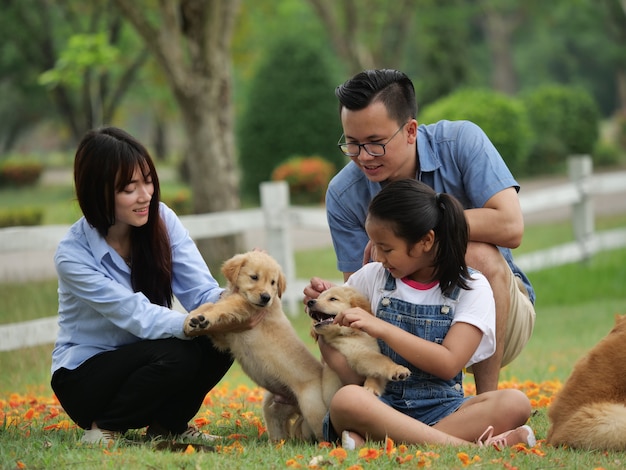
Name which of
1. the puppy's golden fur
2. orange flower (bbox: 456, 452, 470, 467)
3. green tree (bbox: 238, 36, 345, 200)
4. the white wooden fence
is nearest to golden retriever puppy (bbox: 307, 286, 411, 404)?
orange flower (bbox: 456, 452, 470, 467)

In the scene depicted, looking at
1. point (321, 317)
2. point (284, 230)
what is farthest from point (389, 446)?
point (284, 230)

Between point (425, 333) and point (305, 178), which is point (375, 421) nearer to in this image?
point (425, 333)

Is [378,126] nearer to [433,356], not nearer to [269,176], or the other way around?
[433,356]

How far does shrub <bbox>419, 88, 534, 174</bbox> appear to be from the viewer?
21422mm

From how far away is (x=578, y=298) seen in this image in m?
11.5

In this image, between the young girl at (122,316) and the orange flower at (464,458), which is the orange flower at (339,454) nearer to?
the orange flower at (464,458)

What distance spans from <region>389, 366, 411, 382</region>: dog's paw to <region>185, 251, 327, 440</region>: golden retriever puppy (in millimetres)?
524

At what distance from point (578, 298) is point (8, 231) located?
7406mm

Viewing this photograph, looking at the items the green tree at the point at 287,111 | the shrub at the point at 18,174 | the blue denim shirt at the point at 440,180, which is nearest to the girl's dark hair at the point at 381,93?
the blue denim shirt at the point at 440,180

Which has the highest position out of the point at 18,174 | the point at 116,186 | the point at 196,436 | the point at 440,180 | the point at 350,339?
the point at 18,174

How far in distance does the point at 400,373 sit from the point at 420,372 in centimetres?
25

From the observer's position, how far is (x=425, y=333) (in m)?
4.05

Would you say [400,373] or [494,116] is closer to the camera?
[400,373]

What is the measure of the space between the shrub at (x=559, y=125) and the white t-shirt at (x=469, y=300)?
23515mm
